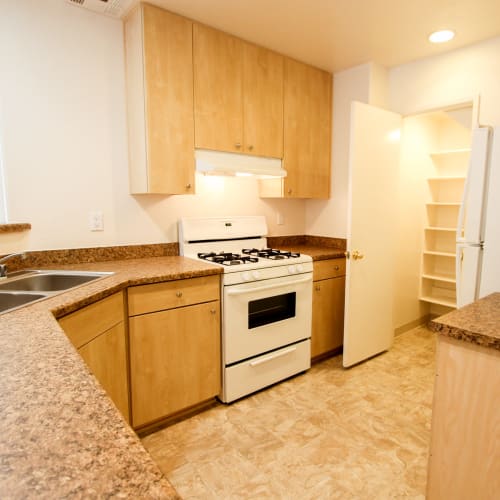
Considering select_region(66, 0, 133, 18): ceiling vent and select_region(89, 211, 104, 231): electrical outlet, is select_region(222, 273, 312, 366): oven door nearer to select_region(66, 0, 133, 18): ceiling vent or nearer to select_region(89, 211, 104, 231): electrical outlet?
select_region(89, 211, 104, 231): electrical outlet

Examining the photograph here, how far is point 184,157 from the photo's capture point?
2299 mm

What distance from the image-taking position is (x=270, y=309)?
2461 mm

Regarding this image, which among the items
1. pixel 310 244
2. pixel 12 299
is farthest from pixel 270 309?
pixel 12 299

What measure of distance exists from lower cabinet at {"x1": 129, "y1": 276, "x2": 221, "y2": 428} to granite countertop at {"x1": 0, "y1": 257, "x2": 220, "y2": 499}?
870mm

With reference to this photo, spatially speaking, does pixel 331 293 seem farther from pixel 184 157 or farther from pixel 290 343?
pixel 184 157

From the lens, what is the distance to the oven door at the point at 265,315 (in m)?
2.23

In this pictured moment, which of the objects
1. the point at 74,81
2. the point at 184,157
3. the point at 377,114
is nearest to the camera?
the point at 74,81

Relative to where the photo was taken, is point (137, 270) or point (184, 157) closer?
point (137, 270)

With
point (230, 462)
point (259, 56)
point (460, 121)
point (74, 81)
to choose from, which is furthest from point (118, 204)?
point (460, 121)

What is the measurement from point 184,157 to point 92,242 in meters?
0.82

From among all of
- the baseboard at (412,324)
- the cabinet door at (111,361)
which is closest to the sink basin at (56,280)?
the cabinet door at (111,361)

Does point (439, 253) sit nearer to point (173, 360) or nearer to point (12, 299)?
point (173, 360)

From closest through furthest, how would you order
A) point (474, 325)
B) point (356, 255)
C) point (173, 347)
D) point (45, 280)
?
point (474, 325) → point (45, 280) → point (173, 347) → point (356, 255)

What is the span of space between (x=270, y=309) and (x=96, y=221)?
4.28ft
